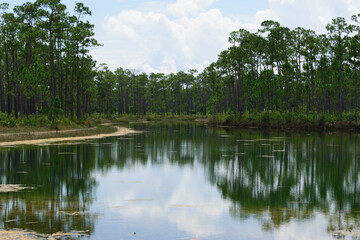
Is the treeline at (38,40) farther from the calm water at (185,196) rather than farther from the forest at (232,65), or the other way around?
the calm water at (185,196)

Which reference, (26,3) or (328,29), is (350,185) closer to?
(328,29)

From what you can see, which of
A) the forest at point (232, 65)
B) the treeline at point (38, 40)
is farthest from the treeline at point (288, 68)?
the treeline at point (38, 40)

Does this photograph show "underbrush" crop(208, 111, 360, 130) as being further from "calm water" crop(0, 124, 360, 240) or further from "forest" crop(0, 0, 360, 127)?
"calm water" crop(0, 124, 360, 240)

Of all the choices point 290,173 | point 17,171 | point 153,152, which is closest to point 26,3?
point 153,152

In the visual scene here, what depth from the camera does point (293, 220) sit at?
40.4 feet

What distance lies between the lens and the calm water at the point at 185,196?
448 inches

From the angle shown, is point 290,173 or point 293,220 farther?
point 290,173

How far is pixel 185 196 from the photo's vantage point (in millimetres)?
16234

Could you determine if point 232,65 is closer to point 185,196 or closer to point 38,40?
point 38,40

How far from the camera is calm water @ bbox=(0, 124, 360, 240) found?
11.4 meters

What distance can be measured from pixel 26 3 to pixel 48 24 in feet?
24.5

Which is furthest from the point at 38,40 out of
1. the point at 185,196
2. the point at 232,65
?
the point at 185,196

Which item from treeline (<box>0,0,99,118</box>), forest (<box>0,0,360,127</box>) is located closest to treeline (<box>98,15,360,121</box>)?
forest (<box>0,0,360,127</box>)

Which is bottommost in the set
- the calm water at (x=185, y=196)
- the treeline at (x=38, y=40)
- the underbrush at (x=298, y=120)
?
the calm water at (x=185, y=196)
